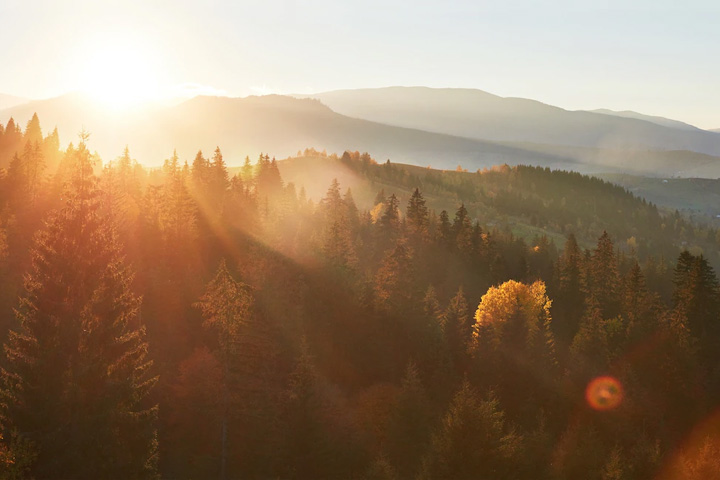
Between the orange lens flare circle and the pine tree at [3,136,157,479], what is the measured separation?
6393cm

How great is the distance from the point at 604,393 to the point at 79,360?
2805 inches

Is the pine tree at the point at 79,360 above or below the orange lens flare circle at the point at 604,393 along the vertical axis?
above

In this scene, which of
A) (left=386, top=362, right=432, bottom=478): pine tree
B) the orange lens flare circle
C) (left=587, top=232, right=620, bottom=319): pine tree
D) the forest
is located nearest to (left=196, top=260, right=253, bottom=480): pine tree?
the forest

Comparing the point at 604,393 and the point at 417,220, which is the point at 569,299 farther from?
the point at 417,220

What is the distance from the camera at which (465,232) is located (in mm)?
125625

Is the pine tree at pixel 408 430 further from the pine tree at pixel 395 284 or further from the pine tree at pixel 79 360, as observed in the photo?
the pine tree at pixel 79 360

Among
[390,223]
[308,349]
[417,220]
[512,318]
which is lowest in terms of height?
[308,349]

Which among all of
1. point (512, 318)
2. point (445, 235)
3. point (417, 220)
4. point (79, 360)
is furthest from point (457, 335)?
point (79, 360)

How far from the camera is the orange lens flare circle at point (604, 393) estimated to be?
81.8 metres

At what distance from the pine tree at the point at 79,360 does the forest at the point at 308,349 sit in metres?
0.11

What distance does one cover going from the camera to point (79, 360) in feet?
113

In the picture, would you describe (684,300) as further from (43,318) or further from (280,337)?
(43,318)

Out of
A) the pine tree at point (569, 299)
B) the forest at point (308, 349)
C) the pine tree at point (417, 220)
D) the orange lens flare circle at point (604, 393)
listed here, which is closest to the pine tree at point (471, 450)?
the forest at point (308, 349)

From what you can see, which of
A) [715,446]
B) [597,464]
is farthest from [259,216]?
[715,446]
